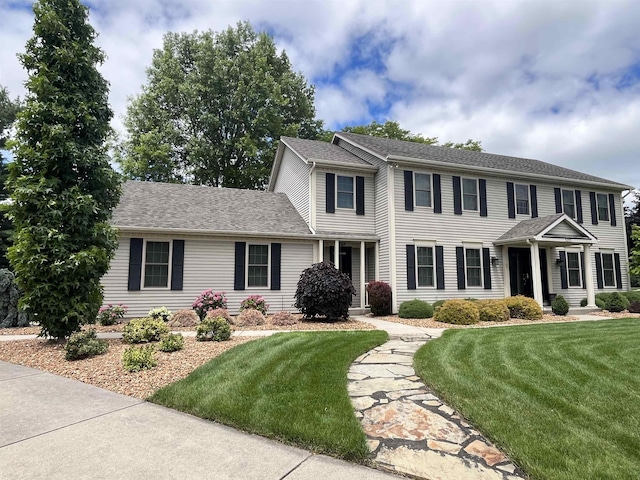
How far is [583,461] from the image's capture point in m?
2.79

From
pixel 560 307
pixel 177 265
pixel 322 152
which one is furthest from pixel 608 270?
pixel 177 265

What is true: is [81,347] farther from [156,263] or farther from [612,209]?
[612,209]

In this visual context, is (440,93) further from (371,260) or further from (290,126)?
(290,126)

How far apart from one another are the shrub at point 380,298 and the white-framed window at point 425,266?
1.58 meters

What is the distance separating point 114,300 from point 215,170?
1638 centimetres

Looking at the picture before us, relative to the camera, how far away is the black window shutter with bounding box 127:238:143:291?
11828 millimetres

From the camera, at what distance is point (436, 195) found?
1448 cm

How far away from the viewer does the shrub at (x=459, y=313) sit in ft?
35.6

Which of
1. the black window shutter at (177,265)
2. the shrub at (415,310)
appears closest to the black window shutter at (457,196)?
the shrub at (415,310)

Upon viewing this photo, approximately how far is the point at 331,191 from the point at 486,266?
688 centimetres

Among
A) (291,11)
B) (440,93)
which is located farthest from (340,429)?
(440,93)

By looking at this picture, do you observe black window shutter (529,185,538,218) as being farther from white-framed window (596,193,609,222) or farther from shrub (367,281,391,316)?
shrub (367,281,391,316)

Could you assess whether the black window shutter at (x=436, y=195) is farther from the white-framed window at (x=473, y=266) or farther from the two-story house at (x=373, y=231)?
the white-framed window at (x=473, y=266)

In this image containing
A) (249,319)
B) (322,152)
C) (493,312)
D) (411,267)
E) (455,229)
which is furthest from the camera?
(322,152)
